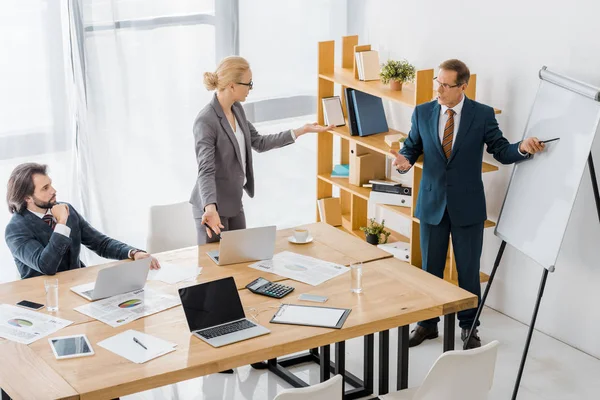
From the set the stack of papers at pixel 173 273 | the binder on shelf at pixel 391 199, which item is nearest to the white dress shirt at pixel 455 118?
the binder on shelf at pixel 391 199

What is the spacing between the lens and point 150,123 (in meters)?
Answer: 6.04

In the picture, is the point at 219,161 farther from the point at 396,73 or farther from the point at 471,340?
the point at 471,340

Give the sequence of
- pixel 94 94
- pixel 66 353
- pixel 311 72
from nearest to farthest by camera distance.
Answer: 1. pixel 66 353
2. pixel 94 94
3. pixel 311 72

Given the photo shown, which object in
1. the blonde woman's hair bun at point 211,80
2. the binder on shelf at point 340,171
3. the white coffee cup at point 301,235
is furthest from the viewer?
the binder on shelf at point 340,171

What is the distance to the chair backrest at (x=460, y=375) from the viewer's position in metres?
3.21

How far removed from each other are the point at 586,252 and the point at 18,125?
11.8ft

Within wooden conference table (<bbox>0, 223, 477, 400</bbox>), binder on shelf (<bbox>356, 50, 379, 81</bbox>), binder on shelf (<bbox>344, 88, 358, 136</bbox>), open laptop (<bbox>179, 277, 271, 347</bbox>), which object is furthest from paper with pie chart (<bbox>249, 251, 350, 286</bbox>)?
binder on shelf (<bbox>356, 50, 379, 81</bbox>)

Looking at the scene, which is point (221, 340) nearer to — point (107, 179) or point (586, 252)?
point (586, 252)

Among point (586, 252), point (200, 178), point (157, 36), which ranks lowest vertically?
point (586, 252)

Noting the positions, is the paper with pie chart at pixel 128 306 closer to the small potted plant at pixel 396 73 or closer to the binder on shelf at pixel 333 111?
the small potted plant at pixel 396 73

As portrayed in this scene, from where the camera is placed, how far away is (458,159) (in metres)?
4.77

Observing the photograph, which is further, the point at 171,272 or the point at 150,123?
the point at 150,123

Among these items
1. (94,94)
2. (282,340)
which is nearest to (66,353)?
(282,340)

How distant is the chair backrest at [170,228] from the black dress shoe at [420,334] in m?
1.41
